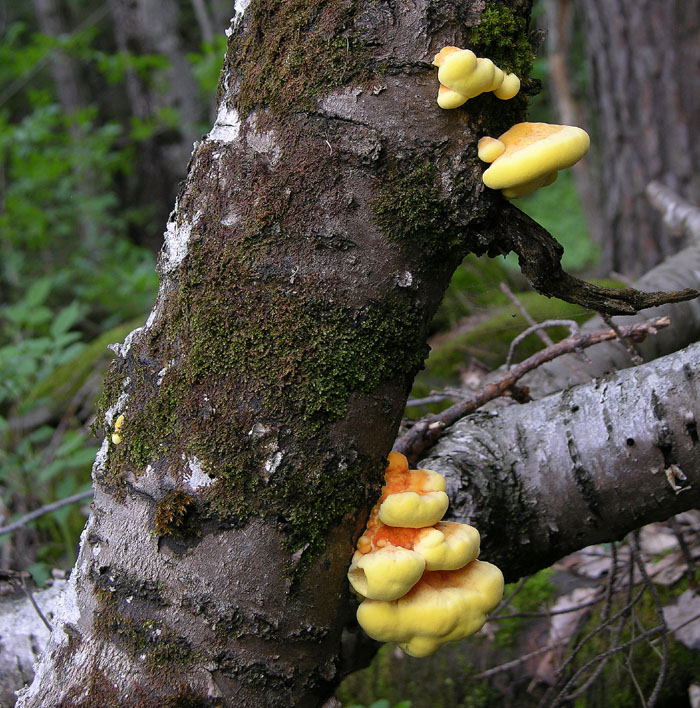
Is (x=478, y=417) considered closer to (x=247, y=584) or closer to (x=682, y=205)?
(x=247, y=584)

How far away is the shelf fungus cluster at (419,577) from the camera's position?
1228mm

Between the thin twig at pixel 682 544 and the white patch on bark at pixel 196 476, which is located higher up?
the white patch on bark at pixel 196 476

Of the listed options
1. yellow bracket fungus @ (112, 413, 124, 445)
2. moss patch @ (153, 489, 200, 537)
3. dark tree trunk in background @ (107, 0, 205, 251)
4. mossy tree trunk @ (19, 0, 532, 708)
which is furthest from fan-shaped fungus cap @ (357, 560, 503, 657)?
dark tree trunk in background @ (107, 0, 205, 251)

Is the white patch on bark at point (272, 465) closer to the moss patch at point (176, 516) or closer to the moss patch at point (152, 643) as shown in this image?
the moss patch at point (176, 516)

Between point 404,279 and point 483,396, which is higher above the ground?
point 404,279

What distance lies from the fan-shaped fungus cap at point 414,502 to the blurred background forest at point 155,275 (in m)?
0.78

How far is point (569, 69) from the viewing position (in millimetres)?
11234

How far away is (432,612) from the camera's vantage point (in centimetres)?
125

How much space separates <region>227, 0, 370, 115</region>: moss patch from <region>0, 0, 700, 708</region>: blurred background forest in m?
0.41

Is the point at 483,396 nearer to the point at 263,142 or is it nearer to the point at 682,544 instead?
the point at 682,544

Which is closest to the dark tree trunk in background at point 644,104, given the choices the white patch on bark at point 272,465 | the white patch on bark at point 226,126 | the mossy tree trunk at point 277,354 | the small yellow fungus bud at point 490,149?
the small yellow fungus bud at point 490,149

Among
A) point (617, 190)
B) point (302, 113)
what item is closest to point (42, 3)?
point (617, 190)

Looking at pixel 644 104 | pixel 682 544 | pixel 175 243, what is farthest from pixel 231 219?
pixel 644 104

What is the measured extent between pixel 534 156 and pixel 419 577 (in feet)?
2.68
